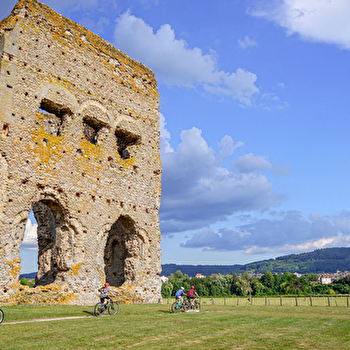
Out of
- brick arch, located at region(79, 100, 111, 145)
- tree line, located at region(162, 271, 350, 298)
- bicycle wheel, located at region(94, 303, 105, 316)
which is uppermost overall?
brick arch, located at region(79, 100, 111, 145)

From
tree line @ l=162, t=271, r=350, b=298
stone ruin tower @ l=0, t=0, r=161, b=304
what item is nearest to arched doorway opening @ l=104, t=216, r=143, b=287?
stone ruin tower @ l=0, t=0, r=161, b=304

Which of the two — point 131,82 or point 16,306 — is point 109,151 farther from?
point 16,306

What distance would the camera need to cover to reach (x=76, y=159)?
17.3m

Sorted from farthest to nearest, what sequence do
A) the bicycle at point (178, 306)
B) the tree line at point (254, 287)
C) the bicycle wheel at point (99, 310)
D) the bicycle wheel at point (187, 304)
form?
1. the tree line at point (254, 287)
2. the bicycle wheel at point (187, 304)
3. the bicycle at point (178, 306)
4. the bicycle wheel at point (99, 310)

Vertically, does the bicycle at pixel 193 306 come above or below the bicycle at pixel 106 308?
below

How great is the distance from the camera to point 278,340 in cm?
778

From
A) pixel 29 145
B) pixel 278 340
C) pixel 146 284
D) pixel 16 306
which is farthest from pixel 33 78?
pixel 278 340

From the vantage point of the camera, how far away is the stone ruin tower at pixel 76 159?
15.0m

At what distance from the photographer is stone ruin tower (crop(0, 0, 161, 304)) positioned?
49.3 ft

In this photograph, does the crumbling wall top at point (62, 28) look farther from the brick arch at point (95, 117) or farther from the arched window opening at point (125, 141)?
the arched window opening at point (125, 141)

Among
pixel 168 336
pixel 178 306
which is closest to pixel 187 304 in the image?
pixel 178 306

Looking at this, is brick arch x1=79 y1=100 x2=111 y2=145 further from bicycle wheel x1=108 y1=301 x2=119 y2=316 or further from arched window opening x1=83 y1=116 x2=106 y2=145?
bicycle wheel x1=108 y1=301 x2=119 y2=316

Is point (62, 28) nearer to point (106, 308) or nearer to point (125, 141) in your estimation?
point (125, 141)

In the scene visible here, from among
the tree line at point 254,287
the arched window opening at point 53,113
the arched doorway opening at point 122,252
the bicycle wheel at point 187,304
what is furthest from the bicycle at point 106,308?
the tree line at point 254,287
